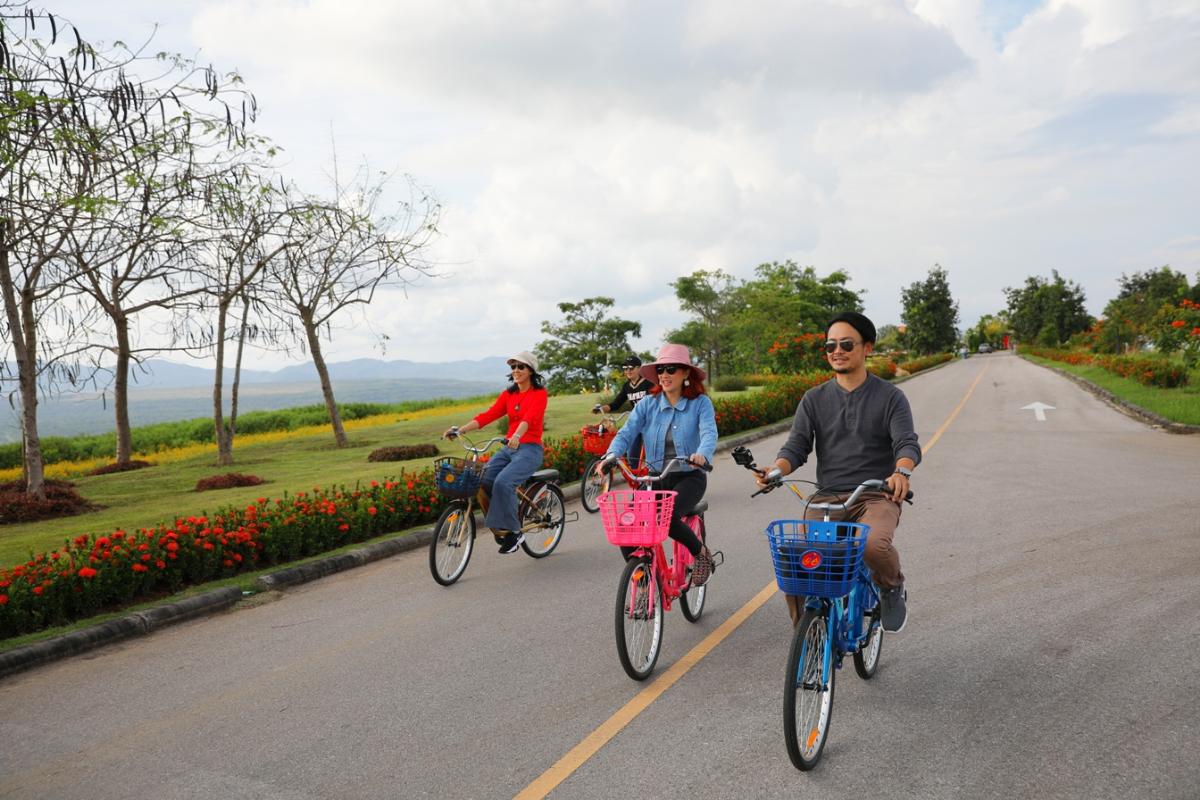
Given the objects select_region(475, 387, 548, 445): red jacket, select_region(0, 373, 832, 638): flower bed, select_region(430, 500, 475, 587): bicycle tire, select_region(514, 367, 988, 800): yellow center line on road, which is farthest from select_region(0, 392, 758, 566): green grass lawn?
select_region(514, 367, 988, 800): yellow center line on road

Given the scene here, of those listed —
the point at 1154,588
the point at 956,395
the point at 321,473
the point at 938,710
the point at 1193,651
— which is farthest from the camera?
the point at 956,395

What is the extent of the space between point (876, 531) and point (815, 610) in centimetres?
65

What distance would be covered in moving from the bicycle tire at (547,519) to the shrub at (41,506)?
8.67 metres

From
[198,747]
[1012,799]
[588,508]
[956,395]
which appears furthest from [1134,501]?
[956,395]

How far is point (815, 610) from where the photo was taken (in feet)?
12.2

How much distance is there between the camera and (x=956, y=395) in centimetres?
3262

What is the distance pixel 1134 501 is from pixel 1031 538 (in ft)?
8.85

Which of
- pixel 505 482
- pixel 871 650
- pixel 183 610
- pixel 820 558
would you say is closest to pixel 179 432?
pixel 183 610

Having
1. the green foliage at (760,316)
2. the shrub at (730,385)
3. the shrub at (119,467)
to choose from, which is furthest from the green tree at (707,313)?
the shrub at (119,467)

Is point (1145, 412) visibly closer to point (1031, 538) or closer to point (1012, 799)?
point (1031, 538)

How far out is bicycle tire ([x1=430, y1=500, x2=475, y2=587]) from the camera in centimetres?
746

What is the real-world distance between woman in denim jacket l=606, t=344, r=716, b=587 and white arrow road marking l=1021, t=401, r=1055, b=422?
19343 millimetres

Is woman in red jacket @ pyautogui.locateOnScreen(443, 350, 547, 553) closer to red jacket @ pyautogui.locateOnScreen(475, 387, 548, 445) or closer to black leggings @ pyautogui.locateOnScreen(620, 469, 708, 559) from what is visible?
red jacket @ pyautogui.locateOnScreen(475, 387, 548, 445)

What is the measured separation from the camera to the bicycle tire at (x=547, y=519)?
8375 millimetres
